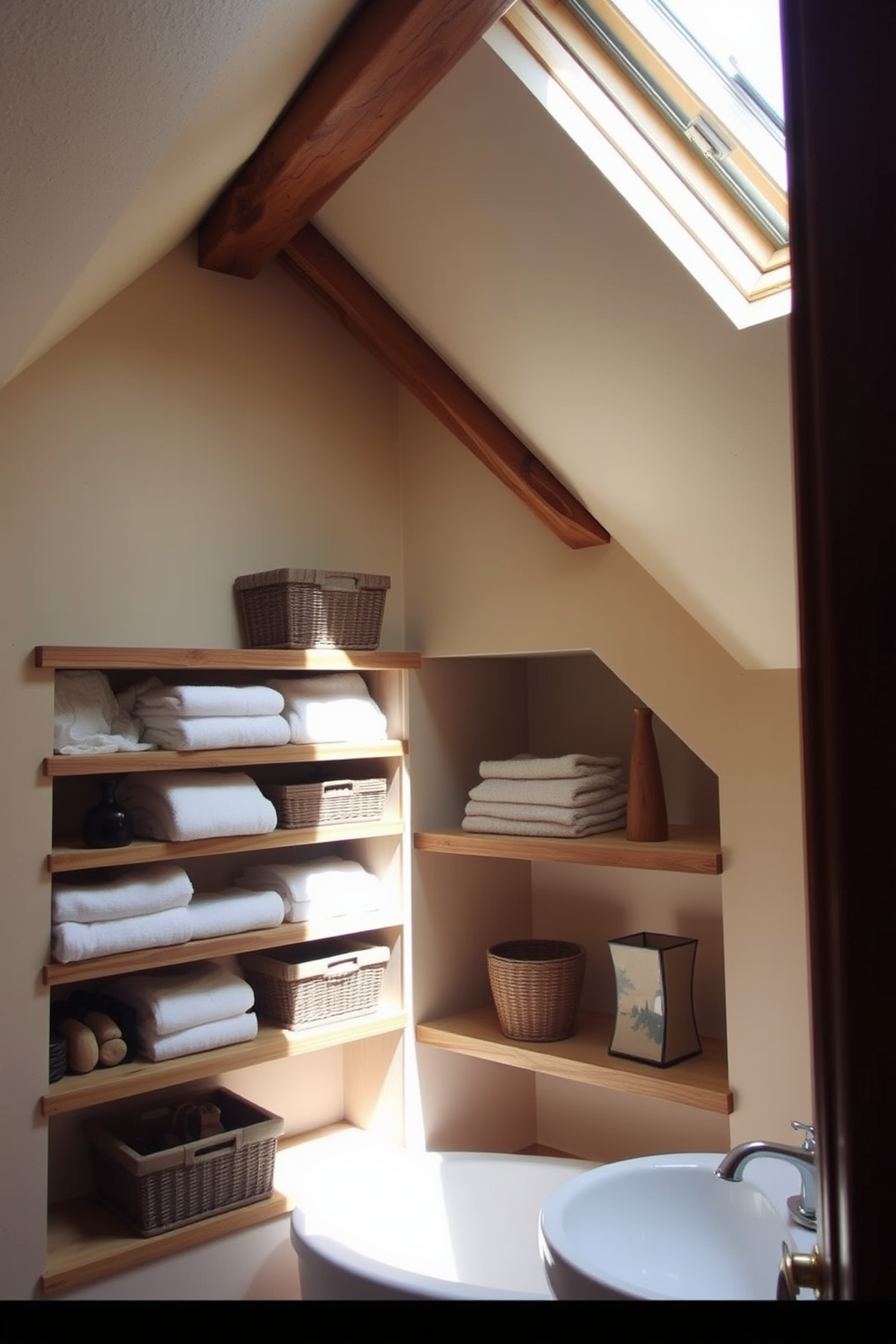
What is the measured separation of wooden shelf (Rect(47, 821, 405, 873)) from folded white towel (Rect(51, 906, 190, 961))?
4.2 inches

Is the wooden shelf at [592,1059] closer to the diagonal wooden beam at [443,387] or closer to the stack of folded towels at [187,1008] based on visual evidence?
the stack of folded towels at [187,1008]

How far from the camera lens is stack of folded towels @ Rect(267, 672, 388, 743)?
2.33 m

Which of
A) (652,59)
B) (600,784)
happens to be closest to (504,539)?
(600,784)

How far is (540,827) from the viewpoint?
2.37 meters

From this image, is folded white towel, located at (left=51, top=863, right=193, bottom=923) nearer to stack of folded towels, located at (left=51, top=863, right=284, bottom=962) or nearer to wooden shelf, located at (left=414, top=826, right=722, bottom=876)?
stack of folded towels, located at (left=51, top=863, right=284, bottom=962)

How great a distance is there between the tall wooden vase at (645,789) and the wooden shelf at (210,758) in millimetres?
567

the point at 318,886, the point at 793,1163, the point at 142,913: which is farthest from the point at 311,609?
the point at 793,1163

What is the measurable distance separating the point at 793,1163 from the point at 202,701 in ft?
4.39

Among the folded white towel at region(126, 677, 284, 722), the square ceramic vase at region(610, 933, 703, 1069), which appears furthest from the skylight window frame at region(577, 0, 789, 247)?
the square ceramic vase at region(610, 933, 703, 1069)

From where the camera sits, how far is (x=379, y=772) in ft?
8.60

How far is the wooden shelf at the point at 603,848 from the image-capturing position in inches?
82.6

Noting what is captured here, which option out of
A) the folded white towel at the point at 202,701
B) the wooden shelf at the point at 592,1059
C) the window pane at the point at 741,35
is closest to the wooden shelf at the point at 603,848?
the wooden shelf at the point at 592,1059

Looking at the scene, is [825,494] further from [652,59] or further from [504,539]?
[504,539]

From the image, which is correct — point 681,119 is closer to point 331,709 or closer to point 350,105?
point 350,105
